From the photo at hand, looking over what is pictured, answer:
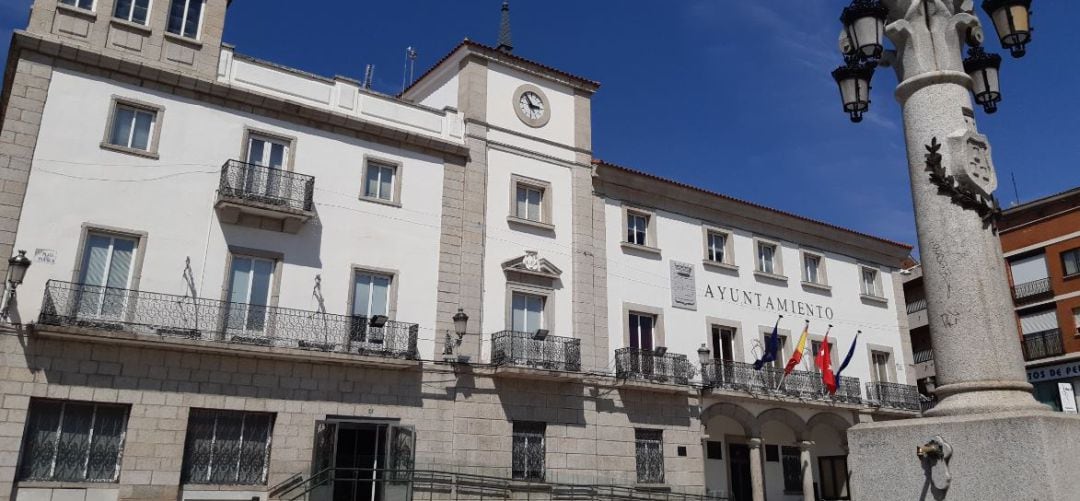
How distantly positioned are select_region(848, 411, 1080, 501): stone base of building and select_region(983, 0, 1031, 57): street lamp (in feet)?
12.0

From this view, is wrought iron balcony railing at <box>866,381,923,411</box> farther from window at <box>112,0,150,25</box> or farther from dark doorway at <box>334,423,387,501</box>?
window at <box>112,0,150,25</box>

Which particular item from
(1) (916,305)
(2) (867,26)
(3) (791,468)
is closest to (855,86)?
(2) (867,26)

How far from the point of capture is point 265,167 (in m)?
17.9

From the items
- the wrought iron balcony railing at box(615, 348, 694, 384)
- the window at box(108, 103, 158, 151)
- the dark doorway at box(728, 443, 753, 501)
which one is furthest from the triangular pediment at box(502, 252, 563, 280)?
the window at box(108, 103, 158, 151)

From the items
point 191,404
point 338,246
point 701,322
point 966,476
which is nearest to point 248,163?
point 338,246

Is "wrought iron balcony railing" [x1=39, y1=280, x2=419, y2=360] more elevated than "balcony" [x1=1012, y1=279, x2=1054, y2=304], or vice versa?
"balcony" [x1=1012, y1=279, x2=1054, y2=304]

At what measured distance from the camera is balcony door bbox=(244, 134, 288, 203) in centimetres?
1762

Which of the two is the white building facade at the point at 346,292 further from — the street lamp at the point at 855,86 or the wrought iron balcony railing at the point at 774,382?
the street lamp at the point at 855,86

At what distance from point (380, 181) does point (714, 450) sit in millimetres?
12572

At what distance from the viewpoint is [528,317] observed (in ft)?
68.9

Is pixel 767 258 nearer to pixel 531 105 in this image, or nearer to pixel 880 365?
pixel 880 365

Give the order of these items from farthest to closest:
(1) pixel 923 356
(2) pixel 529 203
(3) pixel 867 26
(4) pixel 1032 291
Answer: (1) pixel 923 356 < (4) pixel 1032 291 < (2) pixel 529 203 < (3) pixel 867 26

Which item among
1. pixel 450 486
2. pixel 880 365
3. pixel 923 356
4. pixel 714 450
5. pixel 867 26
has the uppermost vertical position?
pixel 923 356

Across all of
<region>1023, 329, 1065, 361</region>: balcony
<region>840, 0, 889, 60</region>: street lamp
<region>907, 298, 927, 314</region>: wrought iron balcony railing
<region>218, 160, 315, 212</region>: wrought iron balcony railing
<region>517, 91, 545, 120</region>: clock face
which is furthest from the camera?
<region>907, 298, 927, 314</region>: wrought iron balcony railing
